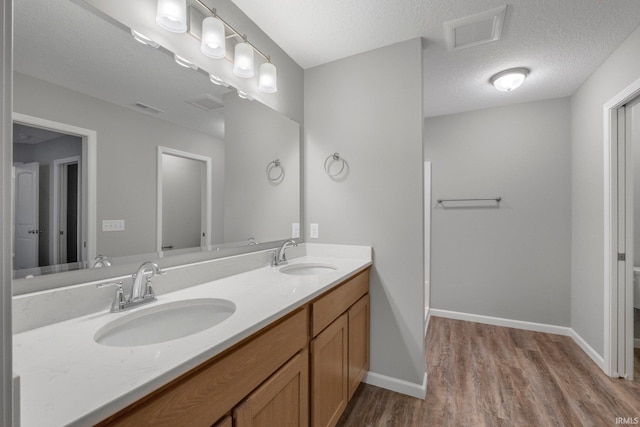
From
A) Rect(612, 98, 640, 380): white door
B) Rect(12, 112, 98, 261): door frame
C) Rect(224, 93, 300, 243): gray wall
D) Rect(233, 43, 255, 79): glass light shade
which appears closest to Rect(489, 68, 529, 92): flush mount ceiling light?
Rect(612, 98, 640, 380): white door

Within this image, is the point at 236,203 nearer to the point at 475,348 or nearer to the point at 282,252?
the point at 282,252

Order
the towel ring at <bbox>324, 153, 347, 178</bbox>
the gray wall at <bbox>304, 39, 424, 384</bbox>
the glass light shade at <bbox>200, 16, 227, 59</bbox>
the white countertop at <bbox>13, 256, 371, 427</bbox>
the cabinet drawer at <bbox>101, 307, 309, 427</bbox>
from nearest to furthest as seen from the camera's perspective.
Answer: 1. the white countertop at <bbox>13, 256, 371, 427</bbox>
2. the cabinet drawer at <bbox>101, 307, 309, 427</bbox>
3. the glass light shade at <bbox>200, 16, 227, 59</bbox>
4. the gray wall at <bbox>304, 39, 424, 384</bbox>
5. the towel ring at <bbox>324, 153, 347, 178</bbox>

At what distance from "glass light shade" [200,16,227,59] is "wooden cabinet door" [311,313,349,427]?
4.85 feet

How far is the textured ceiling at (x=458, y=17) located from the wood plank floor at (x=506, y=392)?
7.73 ft

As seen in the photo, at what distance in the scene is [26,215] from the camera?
33.7 inches

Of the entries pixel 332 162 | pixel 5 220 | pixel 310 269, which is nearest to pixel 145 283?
pixel 5 220

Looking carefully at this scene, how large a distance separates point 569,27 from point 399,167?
1.35 meters

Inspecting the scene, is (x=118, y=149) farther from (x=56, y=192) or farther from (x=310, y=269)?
(x=310, y=269)

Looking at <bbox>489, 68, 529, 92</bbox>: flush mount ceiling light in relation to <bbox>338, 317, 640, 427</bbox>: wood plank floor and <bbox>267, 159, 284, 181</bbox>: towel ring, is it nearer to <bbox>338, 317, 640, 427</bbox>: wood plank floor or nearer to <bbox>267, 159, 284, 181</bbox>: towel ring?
<bbox>267, 159, 284, 181</bbox>: towel ring

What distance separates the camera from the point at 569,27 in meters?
1.76

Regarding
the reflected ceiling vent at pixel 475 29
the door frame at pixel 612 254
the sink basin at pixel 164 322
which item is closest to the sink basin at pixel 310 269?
the sink basin at pixel 164 322

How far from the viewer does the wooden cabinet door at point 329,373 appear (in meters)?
1.25

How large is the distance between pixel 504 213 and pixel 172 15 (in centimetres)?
324

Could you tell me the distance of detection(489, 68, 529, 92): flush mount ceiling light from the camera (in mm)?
2262
